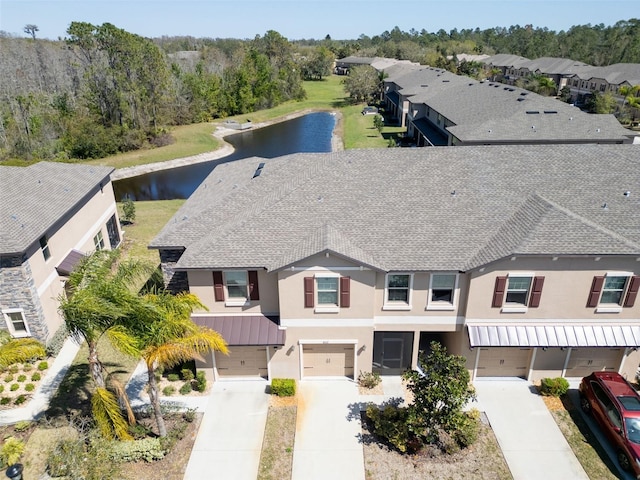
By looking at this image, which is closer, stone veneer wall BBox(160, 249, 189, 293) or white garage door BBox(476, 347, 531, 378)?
white garage door BBox(476, 347, 531, 378)

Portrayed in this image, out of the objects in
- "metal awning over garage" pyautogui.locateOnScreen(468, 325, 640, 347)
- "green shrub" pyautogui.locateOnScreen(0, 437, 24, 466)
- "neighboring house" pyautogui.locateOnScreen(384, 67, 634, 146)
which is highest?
"neighboring house" pyautogui.locateOnScreen(384, 67, 634, 146)

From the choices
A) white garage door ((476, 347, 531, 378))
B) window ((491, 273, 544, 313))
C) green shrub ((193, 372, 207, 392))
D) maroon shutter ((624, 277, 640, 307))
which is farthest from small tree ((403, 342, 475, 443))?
green shrub ((193, 372, 207, 392))

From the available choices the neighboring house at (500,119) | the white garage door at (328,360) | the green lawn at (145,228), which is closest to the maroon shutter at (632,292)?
the white garage door at (328,360)

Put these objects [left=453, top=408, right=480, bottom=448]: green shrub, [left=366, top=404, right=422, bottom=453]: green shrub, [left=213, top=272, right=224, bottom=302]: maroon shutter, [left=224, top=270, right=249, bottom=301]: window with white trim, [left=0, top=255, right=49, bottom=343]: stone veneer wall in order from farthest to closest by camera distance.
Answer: [left=0, top=255, right=49, bottom=343]: stone veneer wall < [left=224, top=270, right=249, bottom=301]: window with white trim < [left=213, top=272, right=224, bottom=302]: maroon shutter < [left=366, top=404, right=422, bottom=453]: green shrub < [left=453, top=408, right=480, bottom=448]: green shrub

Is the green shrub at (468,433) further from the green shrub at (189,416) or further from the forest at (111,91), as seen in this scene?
the forest at (111,91)

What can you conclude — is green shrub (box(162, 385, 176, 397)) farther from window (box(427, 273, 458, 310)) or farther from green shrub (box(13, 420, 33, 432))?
window (box(427, 273, 458, 310))

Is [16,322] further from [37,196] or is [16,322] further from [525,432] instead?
[525,432]

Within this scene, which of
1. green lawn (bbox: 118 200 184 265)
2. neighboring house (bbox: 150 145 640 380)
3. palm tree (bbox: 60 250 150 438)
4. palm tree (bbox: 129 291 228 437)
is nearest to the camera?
palm tree (bbox: 60 250 150 438)
